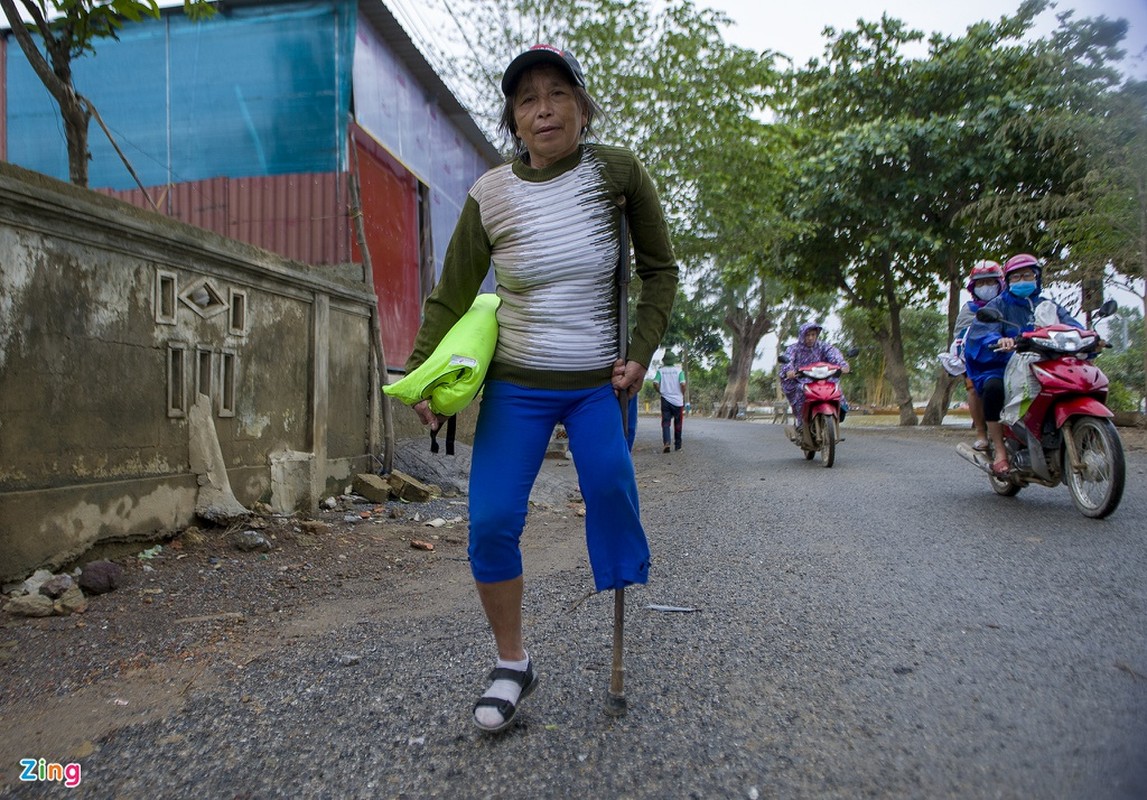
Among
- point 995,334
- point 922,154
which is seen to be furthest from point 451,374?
point 922,154

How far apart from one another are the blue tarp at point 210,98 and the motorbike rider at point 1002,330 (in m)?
6.20

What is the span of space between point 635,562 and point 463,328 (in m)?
0.84

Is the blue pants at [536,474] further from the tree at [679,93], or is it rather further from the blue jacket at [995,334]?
the tree at [679,93]

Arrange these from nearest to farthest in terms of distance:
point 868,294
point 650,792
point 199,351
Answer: point 650,792 → point 199,351 → point 868,294

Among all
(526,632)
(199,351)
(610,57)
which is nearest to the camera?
(526,632)

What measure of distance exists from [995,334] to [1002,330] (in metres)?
0.06

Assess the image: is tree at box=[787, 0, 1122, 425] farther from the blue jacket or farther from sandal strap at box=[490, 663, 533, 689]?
sandal strap at box=[490, 663, 533, 689]

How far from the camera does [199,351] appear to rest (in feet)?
15.1

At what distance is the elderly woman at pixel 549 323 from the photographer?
2.21 meters

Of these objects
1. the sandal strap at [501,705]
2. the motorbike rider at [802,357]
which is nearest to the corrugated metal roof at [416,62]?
the motorbike rider at [802,357]

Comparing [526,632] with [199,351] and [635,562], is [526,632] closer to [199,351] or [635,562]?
[635,562]

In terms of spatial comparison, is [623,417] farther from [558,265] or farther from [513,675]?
[513,675]

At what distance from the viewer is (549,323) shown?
90.9 inches

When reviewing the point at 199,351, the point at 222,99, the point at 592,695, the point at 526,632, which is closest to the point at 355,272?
the point at 222,99
